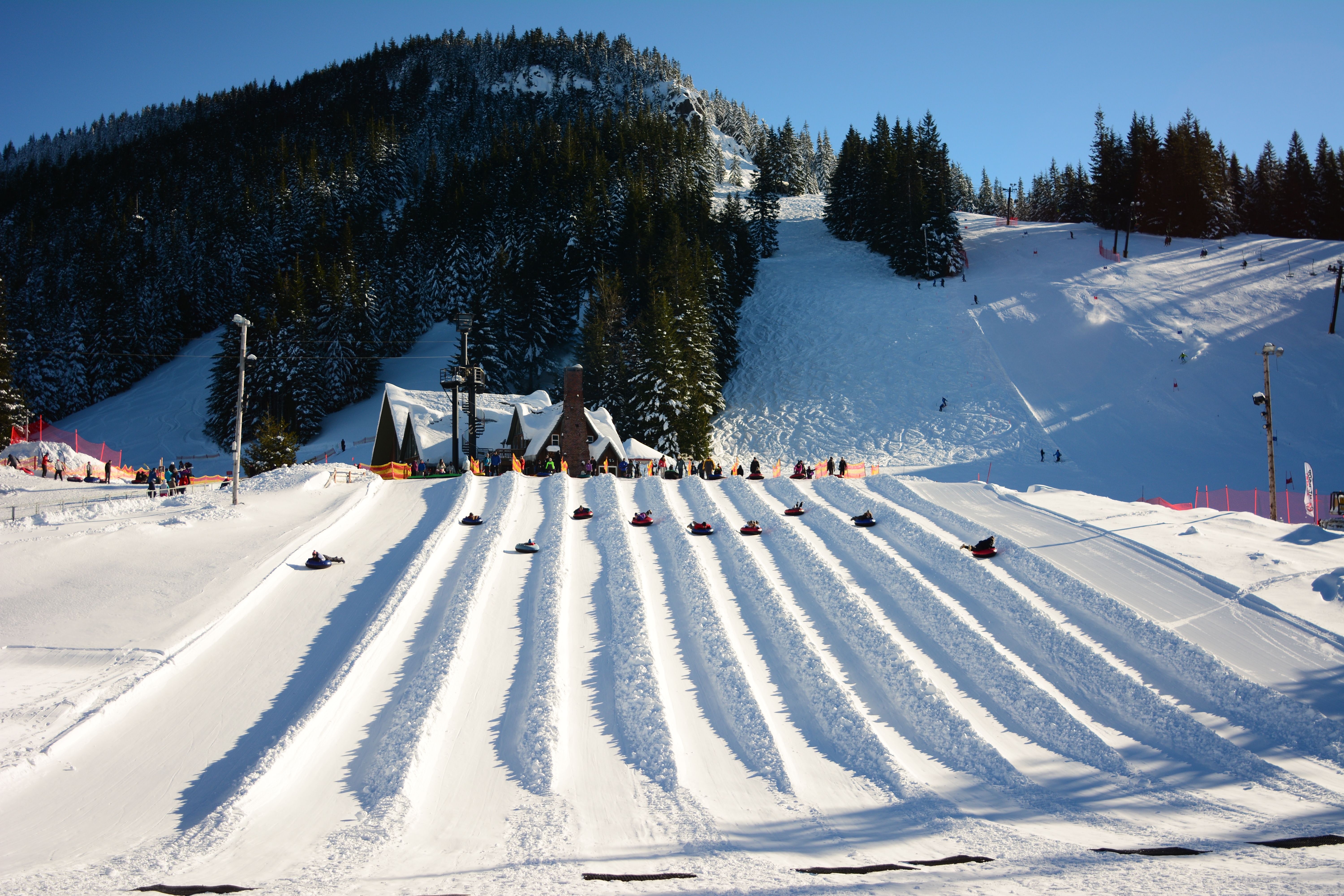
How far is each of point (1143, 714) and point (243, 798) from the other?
14.9m

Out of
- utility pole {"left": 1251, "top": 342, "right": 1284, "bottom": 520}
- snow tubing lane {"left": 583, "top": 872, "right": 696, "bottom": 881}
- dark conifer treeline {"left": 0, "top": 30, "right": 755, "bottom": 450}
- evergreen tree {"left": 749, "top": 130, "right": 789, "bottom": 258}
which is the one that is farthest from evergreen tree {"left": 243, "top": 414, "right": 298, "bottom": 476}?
evergreen tree {"left": 749, "top": 130, "right": 789, "bottom": 258}

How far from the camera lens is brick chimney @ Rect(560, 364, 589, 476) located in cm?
3906

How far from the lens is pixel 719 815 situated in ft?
35.8

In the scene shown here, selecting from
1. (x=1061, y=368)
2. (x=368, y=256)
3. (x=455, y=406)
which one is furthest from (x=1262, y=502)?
(x=368, y=256)

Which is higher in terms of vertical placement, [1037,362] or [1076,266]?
[1076,266]

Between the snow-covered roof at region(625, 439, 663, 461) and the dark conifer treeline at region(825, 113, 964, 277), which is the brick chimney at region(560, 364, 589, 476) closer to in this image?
the snow-covered roof at region(625, 439, 663, 461)

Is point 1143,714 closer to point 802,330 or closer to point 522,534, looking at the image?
point 522,534

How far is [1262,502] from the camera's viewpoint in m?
33.2

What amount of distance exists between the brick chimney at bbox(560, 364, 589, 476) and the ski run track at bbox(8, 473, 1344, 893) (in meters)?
17.6

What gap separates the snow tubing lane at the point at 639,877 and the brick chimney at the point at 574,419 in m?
30.6

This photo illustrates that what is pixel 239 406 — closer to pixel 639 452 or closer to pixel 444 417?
pixel 639 452

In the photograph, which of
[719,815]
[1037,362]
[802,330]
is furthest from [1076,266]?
[719,815]

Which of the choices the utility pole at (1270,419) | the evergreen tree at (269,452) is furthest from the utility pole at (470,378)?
the utility pole at (1270,419)

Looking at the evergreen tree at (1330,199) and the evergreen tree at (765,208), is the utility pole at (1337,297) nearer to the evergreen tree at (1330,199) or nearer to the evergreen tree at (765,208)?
the evergreen tree at (1330,199)
